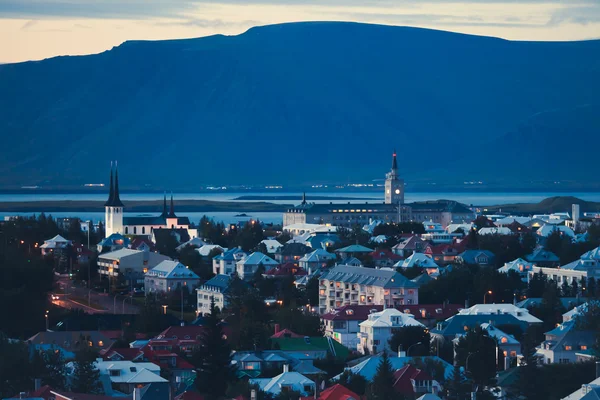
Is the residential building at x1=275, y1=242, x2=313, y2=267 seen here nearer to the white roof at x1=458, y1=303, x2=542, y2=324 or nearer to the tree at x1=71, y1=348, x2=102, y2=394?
the white roof at x1=458, y1=303, x2=542, y2=324

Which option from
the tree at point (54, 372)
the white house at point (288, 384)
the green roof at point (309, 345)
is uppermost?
the tree at point (54, 372)

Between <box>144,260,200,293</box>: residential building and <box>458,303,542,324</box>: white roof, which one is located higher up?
<box>458,303,542,324</box>: white roof

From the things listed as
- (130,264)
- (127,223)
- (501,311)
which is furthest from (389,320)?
(127,223)

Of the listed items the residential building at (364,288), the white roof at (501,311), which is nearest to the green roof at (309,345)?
the white roof at (501,311)

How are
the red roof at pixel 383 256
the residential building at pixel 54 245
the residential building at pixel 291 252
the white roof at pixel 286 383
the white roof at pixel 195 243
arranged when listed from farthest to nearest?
Answer: the white roof at pixel 195 243, the residential building at pixel 54 245, the residential building at pixel 291 252, the red roof at pixel 383 256, the white roof at pixel 286 383

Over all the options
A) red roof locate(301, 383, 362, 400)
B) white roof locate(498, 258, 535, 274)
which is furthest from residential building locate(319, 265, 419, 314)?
red roof locate(301, 383, 362, 400)

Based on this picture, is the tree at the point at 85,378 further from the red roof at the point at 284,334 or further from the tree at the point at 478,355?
the red roof at the point at 284,334
